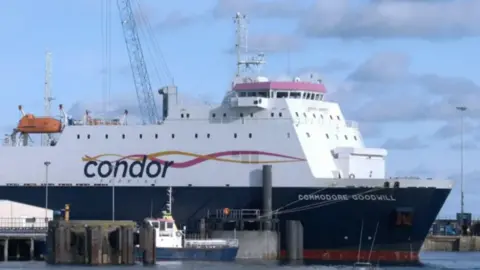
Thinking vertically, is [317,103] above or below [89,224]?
above

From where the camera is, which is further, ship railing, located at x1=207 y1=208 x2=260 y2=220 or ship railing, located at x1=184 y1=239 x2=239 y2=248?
ship railing, located at x1=207 y1=208 x2=260 y2=220

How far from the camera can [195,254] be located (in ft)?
202

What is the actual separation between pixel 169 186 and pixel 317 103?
8.15 meters

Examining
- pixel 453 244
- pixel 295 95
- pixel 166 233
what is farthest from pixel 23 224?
pixel 453 244

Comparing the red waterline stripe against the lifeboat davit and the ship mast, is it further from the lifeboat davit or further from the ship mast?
the lifeboat davit

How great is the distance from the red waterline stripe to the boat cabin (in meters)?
5.31

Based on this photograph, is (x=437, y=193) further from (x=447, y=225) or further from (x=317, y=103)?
(x=447, y=225)

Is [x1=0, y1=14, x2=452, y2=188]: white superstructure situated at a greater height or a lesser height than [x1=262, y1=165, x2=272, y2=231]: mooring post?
greater

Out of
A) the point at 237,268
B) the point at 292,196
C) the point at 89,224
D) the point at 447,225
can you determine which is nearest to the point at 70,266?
the point at 89,224

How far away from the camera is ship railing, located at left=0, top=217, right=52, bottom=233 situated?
64.9 m

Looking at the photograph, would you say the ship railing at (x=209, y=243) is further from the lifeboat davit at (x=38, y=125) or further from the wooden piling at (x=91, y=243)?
the lifeboat davit at (x=38, y=125)

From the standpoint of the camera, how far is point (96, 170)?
66312mm

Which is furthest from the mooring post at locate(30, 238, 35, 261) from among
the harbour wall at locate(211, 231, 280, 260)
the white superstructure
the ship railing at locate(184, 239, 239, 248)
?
the harbour wall at locate(211, 231, 280, 260)

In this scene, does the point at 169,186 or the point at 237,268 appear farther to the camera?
the point at 169,186
